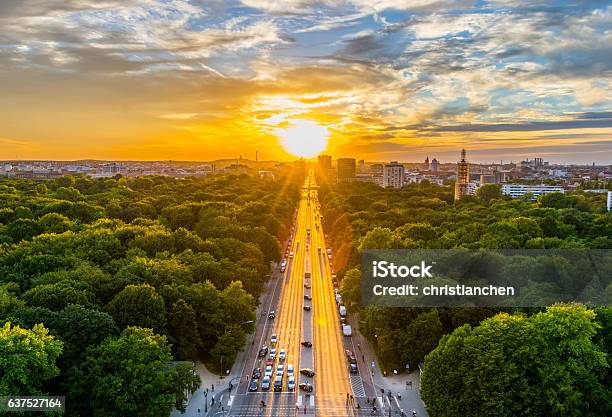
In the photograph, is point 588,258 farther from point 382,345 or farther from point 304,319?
point 304,319

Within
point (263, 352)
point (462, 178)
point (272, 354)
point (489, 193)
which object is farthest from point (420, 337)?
point (462, 178)

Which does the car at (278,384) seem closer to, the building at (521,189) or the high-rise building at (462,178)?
the high-rise building at (462,178)

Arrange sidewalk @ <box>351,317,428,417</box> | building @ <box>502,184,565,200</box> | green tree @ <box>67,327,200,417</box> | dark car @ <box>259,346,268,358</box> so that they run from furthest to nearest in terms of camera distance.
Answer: building @ <box>502,184,565,200</box>, dark car @ <box>259,346,268,358</box>, sidewalk @ <box>351,317,428,417</box>, green tree @ <box>67,327,200,417</box>

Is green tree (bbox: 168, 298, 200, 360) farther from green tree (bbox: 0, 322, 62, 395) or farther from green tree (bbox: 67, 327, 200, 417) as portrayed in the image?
green tree (bbox: 0, 322, 62, 395)

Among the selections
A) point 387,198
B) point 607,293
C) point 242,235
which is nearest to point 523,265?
point 607,293

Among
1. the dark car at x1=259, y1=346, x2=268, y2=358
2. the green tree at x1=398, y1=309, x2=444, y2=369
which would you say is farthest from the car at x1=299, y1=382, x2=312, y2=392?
the green tree at x1=398, y1=309, x2=444, y2=369

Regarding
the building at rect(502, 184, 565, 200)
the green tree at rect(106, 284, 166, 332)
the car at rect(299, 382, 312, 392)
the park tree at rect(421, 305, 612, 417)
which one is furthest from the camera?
the building at rect(502, 184, 565, 200)

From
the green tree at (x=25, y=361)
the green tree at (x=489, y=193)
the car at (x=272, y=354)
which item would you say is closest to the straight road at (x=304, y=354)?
the car at (x=272, y=354)
